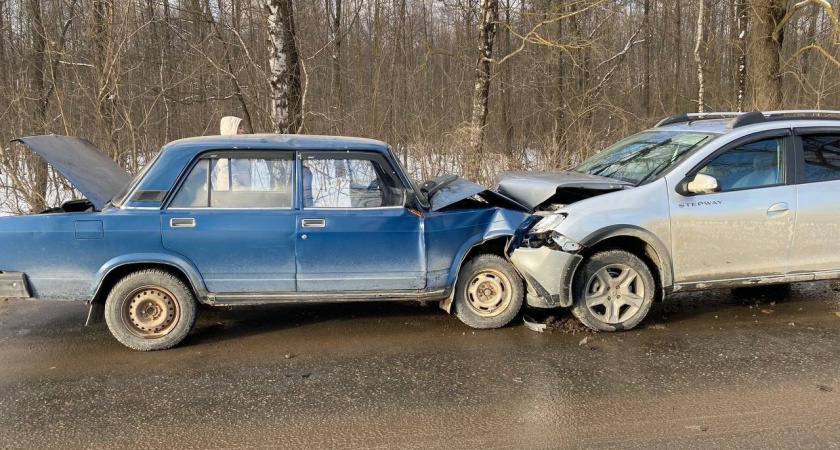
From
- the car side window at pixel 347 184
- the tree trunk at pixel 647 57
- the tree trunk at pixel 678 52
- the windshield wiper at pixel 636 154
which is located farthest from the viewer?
the tree trunk at pixel 678 52

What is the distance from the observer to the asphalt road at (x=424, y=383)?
137 inches

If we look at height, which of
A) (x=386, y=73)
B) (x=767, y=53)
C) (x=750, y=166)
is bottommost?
(x=750, y=166)

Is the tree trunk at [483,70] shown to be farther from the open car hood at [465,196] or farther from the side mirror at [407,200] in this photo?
the side mirror at [407,200]

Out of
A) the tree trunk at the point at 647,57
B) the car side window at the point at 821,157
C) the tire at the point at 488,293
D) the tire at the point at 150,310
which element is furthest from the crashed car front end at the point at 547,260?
the tree trunk at the point at 647,57

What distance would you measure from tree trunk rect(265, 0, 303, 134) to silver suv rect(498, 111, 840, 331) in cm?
544

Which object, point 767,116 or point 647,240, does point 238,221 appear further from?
point 767,116

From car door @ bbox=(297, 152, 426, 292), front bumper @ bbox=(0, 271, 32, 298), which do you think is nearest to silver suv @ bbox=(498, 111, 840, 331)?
car door @ bbox=(297, 152, 426, 292)

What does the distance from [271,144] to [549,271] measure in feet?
8.80

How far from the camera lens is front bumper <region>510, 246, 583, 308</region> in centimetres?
508

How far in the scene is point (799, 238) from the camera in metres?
5.35

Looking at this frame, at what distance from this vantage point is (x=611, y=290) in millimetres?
5227

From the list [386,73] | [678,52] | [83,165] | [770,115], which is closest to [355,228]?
[83,165]

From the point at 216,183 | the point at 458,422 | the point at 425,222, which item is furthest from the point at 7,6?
the point at 458,422

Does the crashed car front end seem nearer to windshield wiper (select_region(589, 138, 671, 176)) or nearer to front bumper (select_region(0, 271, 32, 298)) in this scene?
windshield wiper (select_region(589, 138, 671, 176))
